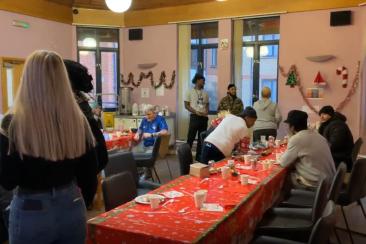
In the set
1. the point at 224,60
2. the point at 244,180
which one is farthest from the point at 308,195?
the point at 224,60

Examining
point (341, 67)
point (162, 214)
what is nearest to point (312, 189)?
point (162, 214)

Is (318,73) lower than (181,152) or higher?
higher

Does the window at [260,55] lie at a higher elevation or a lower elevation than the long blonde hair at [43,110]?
higher

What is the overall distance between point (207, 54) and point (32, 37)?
11.6 feet

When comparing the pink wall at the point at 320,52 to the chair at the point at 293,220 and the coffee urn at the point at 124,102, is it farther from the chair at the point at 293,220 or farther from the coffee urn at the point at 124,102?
the chair at the point at 293,220

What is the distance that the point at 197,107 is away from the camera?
771 centimetres

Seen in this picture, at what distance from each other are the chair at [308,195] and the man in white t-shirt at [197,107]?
12.9 ft

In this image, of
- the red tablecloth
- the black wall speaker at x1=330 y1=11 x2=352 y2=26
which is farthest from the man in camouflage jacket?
the red tablecloth

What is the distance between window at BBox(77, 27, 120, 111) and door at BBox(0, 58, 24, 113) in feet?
5.39

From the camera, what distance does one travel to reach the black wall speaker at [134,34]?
30.1 ft

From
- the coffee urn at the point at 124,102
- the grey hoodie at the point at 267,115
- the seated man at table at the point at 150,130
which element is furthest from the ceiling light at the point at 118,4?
the coffee urn at the point at 124,102

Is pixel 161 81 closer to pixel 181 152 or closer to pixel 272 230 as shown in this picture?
pixel 181 152

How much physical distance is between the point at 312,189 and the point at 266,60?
15.0 feet

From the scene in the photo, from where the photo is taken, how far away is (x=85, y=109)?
2.01 meters
